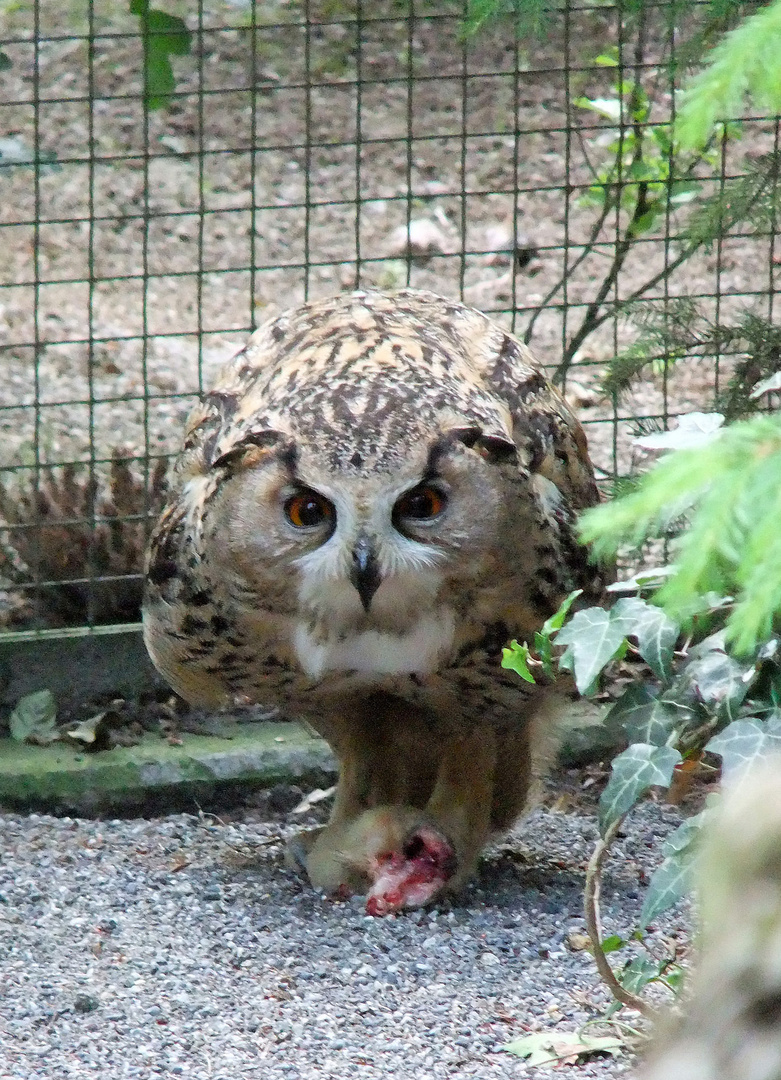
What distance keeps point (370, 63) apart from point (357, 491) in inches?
216

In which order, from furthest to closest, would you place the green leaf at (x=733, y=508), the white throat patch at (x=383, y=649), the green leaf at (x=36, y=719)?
1. the green leaf at (x=36, y=719)
2. the white throat patch at (x=383, y=649)
3. the green leaf at (x=733, y=508)

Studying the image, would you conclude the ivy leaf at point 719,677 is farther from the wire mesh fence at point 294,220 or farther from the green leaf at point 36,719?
the green leaf at point 36,719

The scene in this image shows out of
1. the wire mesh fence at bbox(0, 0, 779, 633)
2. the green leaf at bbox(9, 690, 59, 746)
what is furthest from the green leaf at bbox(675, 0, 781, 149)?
the green leaf at bbox(9, 690, 59, 746)

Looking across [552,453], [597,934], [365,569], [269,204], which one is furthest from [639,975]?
[269,204]

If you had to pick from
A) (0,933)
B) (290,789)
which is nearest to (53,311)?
(290,789)

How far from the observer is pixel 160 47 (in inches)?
167

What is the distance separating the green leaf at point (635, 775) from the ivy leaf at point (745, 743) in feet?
0.38

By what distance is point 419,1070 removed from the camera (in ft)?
8.93

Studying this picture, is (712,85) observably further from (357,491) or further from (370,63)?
(370,63)

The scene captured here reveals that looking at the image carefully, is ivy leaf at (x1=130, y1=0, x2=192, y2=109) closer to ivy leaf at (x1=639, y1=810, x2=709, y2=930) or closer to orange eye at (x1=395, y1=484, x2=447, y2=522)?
orange eye at (x1=395, y1=484, x2=447, y2=522)

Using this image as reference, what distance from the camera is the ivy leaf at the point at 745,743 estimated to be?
238 centimetres

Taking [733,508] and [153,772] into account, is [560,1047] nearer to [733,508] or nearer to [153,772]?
[733,508]

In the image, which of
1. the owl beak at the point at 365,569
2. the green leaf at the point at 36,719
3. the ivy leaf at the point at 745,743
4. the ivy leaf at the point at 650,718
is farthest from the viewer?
the green leaf at the point at 36,719

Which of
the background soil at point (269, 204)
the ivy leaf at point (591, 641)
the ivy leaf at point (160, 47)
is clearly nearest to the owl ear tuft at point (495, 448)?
the ivy leaf at point (591, 641)
